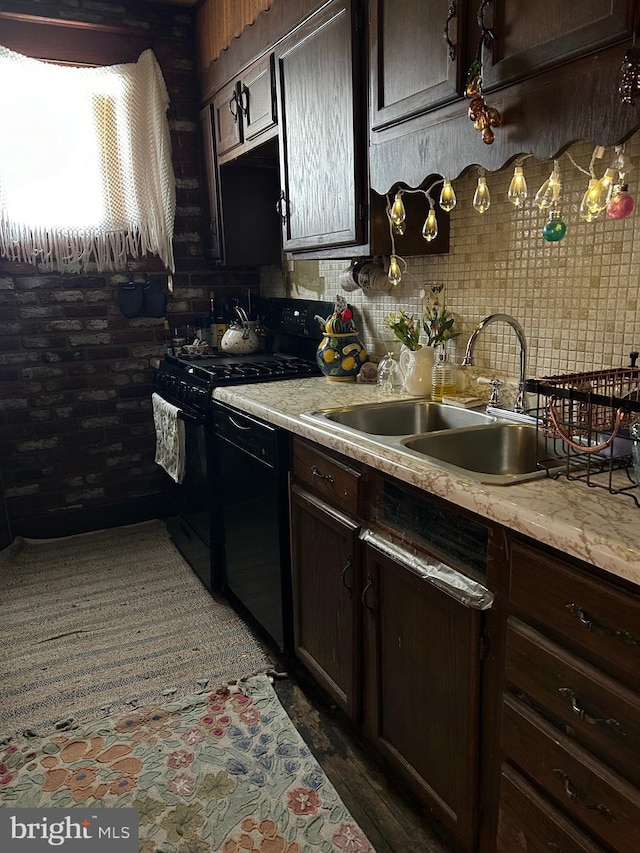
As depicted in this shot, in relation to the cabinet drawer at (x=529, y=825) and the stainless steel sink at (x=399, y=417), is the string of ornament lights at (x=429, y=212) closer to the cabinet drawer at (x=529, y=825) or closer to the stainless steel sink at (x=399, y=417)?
the stainless steel sink at (x=399, y=417)

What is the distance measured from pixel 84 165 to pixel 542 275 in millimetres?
2403

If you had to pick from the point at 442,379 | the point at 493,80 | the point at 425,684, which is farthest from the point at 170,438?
the point at 493,80

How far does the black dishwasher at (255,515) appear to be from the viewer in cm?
204

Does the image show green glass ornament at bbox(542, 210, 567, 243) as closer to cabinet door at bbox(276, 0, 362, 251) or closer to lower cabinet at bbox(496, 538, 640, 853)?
cabinet door at bbox(276, 0, 362, 251)

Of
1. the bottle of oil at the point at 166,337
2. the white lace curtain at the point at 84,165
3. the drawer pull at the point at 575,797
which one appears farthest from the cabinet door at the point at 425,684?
the white lace curtain at the point at 84,165

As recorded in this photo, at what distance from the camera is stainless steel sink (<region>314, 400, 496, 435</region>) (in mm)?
1962

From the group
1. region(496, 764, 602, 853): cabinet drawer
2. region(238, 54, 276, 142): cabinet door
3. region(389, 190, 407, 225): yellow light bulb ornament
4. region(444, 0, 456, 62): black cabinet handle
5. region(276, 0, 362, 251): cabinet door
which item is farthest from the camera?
region(238, 54, 276, 142): cabinet door

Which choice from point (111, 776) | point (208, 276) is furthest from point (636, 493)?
point (208, 276)

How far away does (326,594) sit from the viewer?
184 centimetres

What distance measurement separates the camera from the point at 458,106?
1.47m

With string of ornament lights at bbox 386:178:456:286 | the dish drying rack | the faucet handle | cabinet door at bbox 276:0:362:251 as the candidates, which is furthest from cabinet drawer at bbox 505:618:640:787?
cabinet door at bbox 276:0:362:251

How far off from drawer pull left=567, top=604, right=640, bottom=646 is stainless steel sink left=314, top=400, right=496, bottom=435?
964 mm

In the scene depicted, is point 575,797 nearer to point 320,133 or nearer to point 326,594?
point 326,594

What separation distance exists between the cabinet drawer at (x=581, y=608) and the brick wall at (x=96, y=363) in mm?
2779
